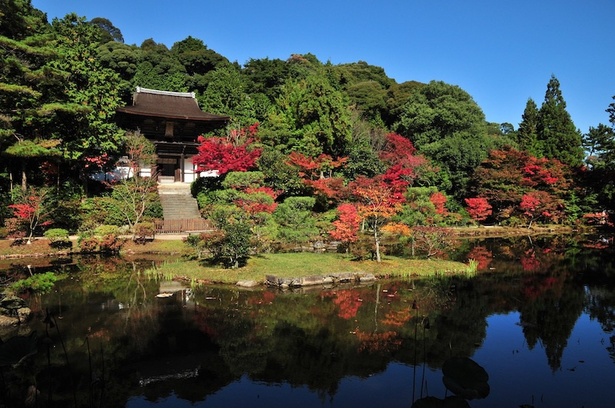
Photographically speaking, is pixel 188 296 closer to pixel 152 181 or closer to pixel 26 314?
pixel 26 314

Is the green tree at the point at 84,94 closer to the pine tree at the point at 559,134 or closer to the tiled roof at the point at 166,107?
the tiled roof at the point at 166,107

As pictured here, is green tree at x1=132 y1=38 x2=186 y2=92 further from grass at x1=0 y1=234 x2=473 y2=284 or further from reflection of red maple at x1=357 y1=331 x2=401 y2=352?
reflection of red maple at x1=357 y1=331 x2=401 y2=352

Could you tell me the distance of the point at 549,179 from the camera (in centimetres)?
3394

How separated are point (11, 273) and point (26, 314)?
6796mm

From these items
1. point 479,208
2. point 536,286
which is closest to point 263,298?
point 536,286

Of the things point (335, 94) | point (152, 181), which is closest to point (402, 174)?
point (335, 94)

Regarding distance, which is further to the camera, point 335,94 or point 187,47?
point 187,47

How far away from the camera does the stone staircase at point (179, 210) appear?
2442 centimetres

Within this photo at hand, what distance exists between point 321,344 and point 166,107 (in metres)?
30.7

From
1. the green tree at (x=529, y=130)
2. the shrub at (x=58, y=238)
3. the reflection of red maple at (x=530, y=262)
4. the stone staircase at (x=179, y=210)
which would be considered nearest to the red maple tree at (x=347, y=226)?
the reflection of red maple at (x=530, y=262)

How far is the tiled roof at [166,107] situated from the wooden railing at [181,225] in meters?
10.9

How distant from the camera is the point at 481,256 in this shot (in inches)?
842

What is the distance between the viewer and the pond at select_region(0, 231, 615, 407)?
6.84 metres

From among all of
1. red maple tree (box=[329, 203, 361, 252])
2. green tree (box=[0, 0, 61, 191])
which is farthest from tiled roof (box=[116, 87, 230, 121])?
red maple tree (box=[329, 203, 361, 252])
